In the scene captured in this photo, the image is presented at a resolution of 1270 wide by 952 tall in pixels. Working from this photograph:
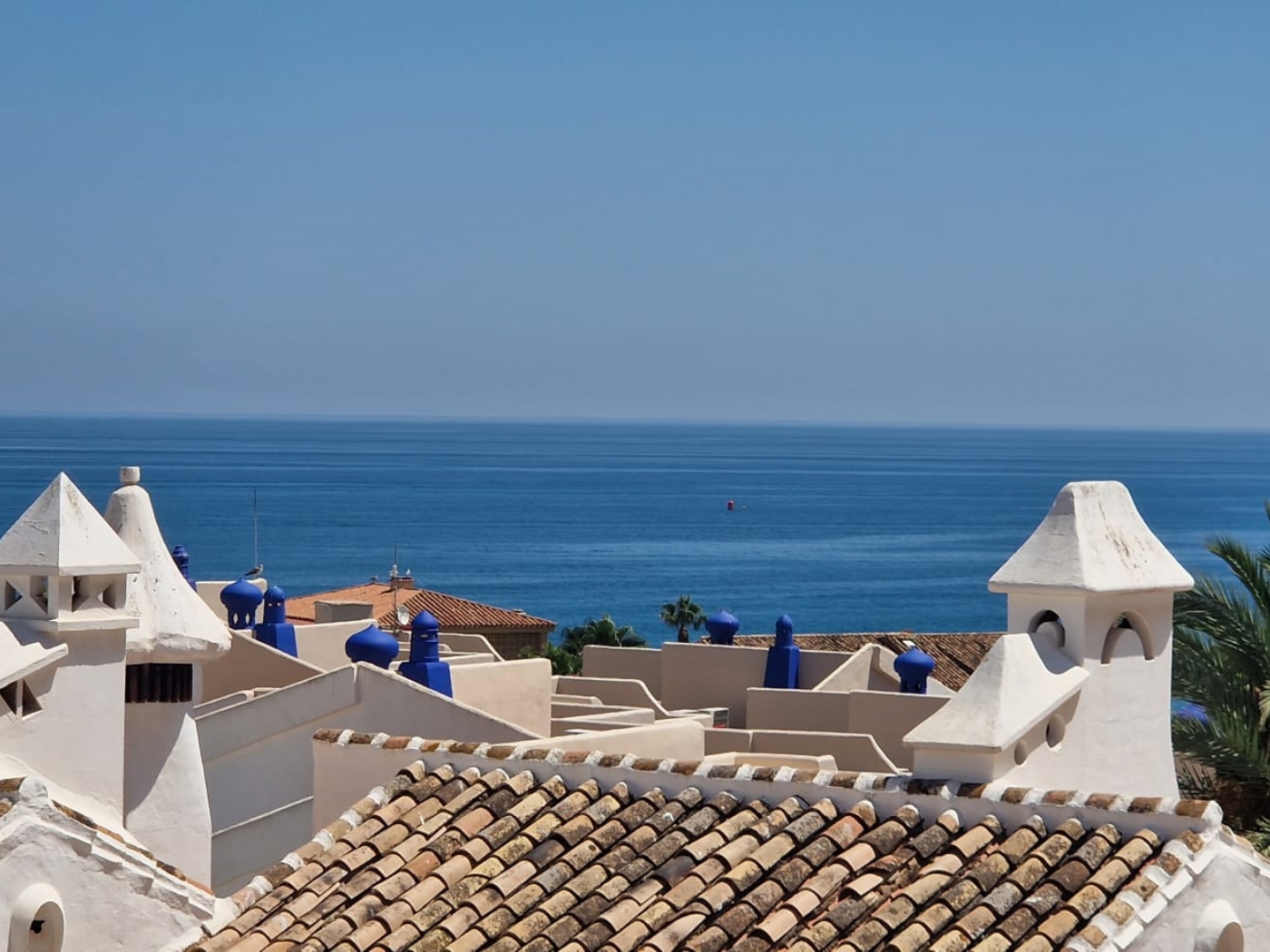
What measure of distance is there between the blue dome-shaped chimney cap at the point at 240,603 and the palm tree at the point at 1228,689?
9.97 meters

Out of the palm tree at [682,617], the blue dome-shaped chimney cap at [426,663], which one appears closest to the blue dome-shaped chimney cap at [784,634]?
the blue dome-shaped chimney cap at [426,663]

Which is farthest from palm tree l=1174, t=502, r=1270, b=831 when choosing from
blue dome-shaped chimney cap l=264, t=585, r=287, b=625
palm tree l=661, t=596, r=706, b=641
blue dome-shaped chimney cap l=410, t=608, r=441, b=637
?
palm tree l=661, t=596, r=706, b=641

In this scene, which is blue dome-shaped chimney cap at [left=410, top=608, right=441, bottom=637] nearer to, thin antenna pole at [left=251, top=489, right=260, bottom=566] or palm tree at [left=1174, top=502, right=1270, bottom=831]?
palm tree at [left=1174, top=502, right=1270, bottom=831]

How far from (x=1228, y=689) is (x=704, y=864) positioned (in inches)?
416

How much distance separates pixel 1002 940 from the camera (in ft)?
26.3

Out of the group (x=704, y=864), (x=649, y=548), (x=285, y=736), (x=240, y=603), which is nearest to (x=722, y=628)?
(x=240, y=603)

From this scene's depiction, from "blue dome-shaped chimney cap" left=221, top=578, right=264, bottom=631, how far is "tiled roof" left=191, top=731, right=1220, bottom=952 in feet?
40.0

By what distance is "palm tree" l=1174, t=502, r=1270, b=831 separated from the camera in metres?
17.9

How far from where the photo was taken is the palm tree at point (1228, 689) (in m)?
17.9

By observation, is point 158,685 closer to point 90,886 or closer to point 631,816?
point 90,886

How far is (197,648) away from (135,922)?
7.69ft

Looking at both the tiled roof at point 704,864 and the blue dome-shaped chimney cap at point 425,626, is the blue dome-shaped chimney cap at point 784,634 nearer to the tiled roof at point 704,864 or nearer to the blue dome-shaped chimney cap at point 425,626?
the blue dome-shaped chimney cap at point 425,626

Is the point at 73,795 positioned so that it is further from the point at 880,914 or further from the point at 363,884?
the point at 880,914

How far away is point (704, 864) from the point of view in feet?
29.9
